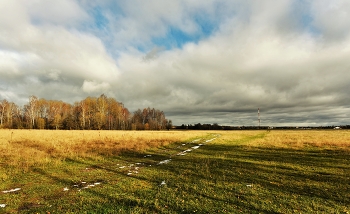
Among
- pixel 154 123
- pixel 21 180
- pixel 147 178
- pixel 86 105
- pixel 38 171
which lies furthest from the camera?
pixel 154 123

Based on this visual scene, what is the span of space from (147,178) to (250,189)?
5415 millimetres

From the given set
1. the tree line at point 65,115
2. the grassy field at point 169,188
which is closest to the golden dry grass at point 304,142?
the grassy field at point 169,188

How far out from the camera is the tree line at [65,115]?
86.2m

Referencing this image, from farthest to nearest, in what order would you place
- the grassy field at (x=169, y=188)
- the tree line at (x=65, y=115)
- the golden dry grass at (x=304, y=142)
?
1. the tree line at (x=65, y=115)
2. the golden dry grass at (x=304, y=142)
3. the grassy field at (x=169, y=188)

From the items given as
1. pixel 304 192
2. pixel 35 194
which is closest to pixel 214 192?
pixel 304 192

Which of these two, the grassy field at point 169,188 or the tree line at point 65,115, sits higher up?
the tree line at point 65,115

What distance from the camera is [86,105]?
9806cm

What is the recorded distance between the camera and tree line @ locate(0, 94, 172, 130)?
3393 inches

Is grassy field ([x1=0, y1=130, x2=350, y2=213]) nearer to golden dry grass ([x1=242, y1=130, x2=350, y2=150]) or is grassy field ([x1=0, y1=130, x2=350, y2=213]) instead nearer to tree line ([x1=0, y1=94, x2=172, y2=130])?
golden dry grass ([x1=242, y1=130, x2=350, y2=150])

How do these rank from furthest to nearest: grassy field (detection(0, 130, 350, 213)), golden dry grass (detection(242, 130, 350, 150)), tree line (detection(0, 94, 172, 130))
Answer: tree line (detection(0, 94, 172, 130)) < golden dry grass (detection(242, 130, 350, 150)) < grassy field (detection(0, 130, 350, 213))

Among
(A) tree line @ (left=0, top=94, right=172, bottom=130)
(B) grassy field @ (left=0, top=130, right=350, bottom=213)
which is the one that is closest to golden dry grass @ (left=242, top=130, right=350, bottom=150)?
(B) grassy field @ (left=0, top=130, right=350, bottom=213)

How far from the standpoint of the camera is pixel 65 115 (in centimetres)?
9981

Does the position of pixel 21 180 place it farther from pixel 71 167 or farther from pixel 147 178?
pixel 147 178

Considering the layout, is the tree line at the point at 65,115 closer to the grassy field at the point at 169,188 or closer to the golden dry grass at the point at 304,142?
the golden dry grass at the point at 304,142
